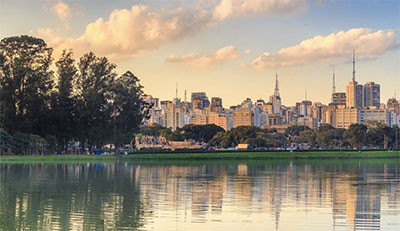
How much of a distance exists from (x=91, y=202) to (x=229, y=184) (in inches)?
508

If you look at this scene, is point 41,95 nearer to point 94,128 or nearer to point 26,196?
point 94,128

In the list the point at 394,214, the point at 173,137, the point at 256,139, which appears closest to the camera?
the point at 394,214

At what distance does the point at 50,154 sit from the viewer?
8675 centimetres

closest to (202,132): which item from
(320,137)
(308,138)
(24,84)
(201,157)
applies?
(308,138)

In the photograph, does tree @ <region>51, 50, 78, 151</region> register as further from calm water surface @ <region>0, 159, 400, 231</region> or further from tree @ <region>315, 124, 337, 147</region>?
tree @ <region>315, 124, 337, 147</region>

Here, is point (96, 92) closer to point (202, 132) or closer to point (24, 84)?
point (24, 84)

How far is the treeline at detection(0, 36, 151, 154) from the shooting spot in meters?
84.4

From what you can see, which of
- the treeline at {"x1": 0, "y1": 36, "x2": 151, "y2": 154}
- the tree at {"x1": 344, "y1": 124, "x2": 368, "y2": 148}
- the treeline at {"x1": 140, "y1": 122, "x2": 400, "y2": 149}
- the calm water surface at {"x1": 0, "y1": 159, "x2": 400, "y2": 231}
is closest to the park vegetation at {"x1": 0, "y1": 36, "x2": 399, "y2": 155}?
the treeline at {"x1": 0, "y1": 36, "x2": 151, "y2": 154}

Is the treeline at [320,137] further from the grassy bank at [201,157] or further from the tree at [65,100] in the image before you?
the tree at [65,100]

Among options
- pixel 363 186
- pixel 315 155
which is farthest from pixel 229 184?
pixel 315 155

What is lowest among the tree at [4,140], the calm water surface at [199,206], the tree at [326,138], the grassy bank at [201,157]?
the calm water surface at [199,206]

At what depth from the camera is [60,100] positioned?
90.9 meters

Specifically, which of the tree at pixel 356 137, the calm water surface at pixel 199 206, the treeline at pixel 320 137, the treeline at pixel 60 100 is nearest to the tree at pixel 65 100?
the treeline at pixel 60 100

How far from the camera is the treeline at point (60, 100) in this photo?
84375mm
